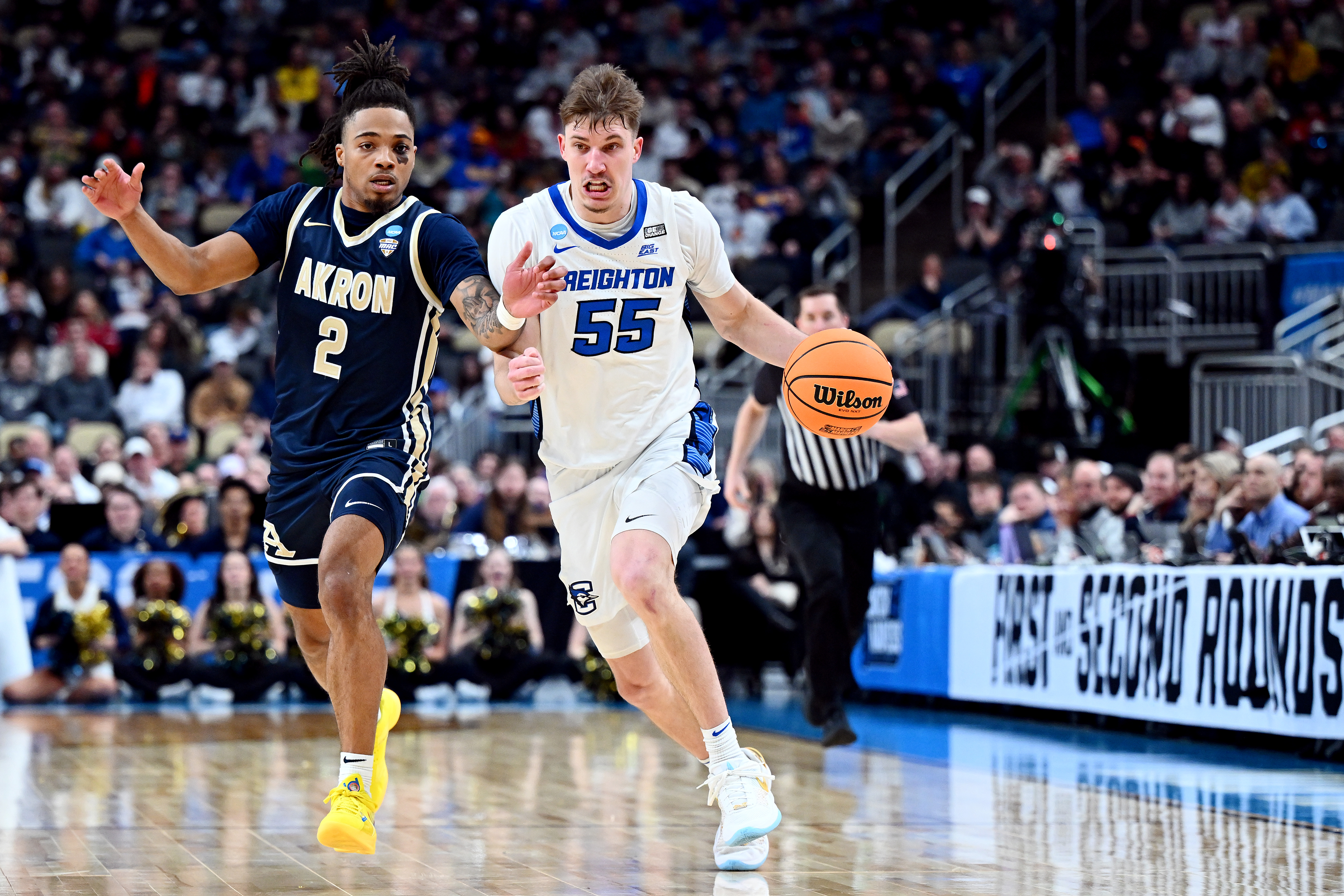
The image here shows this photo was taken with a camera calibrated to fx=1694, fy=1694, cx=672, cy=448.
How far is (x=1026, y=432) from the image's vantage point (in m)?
17.1

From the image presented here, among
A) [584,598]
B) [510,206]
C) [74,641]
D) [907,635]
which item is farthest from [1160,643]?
[510,206]

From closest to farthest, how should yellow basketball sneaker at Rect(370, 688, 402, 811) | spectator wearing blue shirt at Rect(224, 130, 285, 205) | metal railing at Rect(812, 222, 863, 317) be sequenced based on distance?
yellow basketball sneaker at Rect(370, 688, 402, 811)
spectator wearing blue shirt at Rect(224, 130, 285, 205)
metal railing at Rect(812, 222, 863, 317)

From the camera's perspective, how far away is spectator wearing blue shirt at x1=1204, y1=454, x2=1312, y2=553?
1013 cm

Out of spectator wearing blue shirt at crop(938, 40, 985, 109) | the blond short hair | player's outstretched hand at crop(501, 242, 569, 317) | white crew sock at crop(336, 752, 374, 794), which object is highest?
spectator wearing blue shirt at crop(938, 40, 985, 109)

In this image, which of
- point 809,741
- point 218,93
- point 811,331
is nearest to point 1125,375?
point 809,741

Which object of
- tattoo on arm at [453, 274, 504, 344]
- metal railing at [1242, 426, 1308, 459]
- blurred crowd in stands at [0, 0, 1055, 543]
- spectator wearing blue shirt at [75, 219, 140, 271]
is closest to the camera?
tattoo on arm at [453, 274, 504, 344]

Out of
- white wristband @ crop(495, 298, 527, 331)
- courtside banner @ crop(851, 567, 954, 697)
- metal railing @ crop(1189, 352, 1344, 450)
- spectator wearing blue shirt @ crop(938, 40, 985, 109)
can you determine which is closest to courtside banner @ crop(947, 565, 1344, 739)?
courtside banner @ crop(851, 567, 954, 697)

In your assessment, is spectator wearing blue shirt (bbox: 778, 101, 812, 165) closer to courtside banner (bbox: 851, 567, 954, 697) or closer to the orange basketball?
courtside banner (bbox: 851, 567, 954, 697)

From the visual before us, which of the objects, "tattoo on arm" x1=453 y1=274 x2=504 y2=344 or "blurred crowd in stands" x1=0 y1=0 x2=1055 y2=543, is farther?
"blurred crowd in stands" x1=0 y1=0 x2=1055 y2=543

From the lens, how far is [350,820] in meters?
5.07

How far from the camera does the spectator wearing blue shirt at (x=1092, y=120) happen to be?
2075cm

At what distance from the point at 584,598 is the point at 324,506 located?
36.7 inches

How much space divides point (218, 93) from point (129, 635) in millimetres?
10067

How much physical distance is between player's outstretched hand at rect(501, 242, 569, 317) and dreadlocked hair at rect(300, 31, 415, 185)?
969 mm
